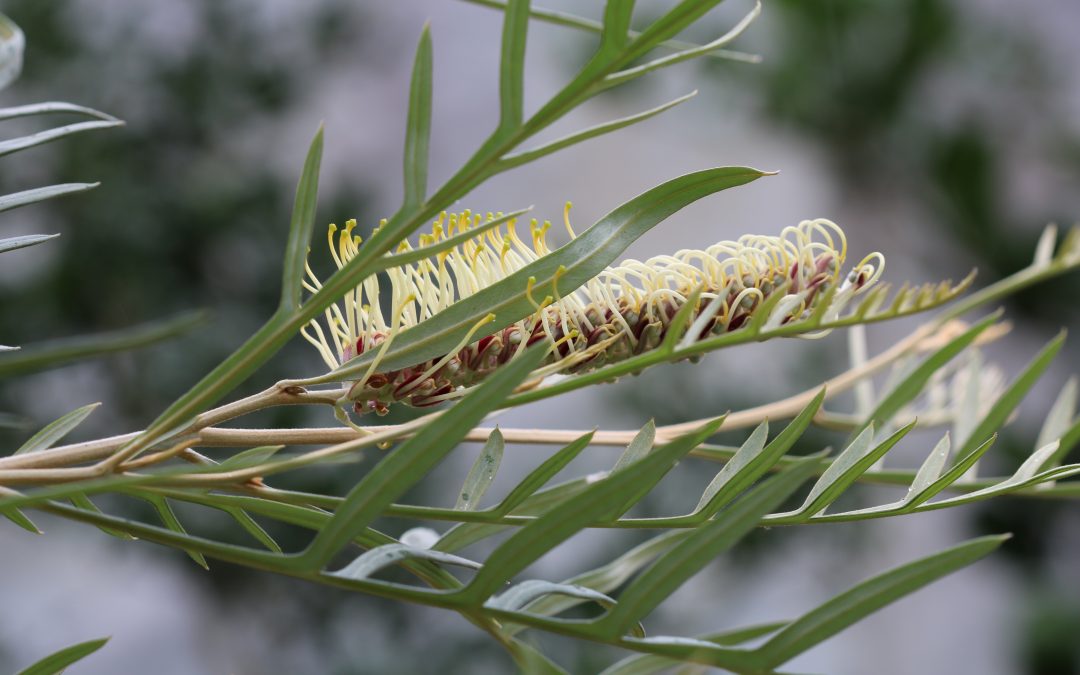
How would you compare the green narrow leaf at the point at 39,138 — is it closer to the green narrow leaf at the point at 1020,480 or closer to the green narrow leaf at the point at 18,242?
the green narrow leaf at the point at 18,242

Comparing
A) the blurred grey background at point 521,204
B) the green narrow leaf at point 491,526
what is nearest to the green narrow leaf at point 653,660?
the green narrow leaf at point 491,526

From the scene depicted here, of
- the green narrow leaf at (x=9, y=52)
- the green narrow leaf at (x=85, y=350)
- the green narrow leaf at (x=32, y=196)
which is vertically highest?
the green narrow leaf at (x=9, y=52)

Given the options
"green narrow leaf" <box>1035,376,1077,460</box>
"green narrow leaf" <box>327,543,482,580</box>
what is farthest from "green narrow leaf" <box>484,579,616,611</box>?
"green narrow leaf" <box>1035,376,1077,460</box>

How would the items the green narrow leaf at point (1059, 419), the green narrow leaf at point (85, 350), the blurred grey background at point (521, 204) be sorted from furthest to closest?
the blurred grey background at point (521, 204) → the green narrow leaf at point (1059, 419) → the green narrow leaf at point (85, 350)

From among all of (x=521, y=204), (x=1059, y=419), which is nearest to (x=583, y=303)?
(x=1059, y=419)

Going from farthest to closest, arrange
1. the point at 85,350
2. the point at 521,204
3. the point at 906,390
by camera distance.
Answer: the point at 521,204 < the point at 906,390 < the point at 85,350

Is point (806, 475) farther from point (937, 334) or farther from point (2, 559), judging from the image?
point (2, 559)

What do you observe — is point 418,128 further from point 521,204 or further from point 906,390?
point 521,204
